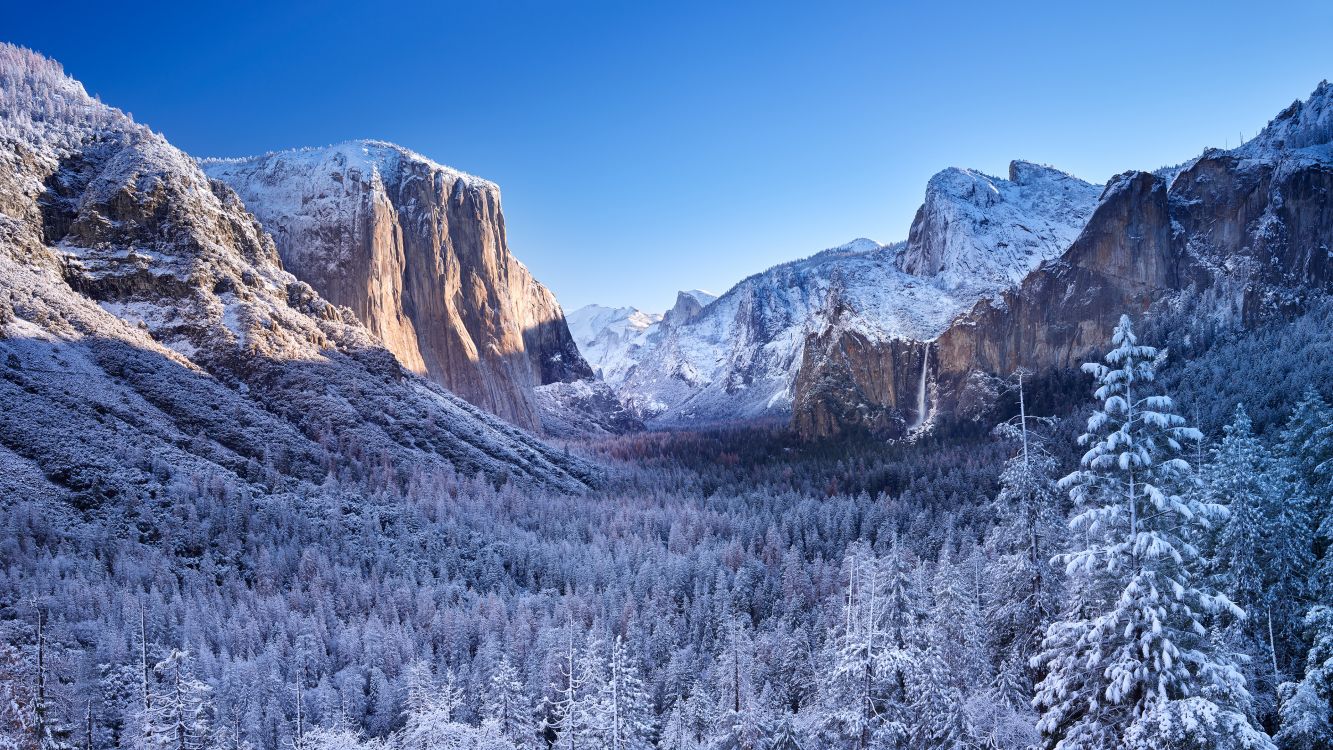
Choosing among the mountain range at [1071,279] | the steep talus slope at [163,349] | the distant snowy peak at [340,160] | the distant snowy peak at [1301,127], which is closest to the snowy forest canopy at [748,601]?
the steep talus slope at [163,349]

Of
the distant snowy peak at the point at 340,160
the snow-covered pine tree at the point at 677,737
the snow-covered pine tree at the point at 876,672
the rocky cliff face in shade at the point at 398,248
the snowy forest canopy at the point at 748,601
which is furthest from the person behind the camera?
the distant snowy peak at the point at 340,160

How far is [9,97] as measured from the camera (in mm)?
125750

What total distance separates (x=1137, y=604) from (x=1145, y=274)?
526 feet

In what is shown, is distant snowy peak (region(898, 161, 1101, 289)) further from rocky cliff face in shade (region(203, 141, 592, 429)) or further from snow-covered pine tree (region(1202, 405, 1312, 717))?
snow-covered pine tree (region(1202, 405, 1312, 717))

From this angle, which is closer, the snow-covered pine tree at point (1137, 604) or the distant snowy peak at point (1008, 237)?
the snow-covered pine tree at point (1137, 604)

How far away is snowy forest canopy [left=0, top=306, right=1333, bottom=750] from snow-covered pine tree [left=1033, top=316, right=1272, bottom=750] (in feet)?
0.24

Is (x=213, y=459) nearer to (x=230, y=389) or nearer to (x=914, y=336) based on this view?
(x=230, y=389)

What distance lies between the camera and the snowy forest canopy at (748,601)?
16.6 metres

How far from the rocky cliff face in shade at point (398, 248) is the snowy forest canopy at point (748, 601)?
66.3 m

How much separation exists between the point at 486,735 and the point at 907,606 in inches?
809

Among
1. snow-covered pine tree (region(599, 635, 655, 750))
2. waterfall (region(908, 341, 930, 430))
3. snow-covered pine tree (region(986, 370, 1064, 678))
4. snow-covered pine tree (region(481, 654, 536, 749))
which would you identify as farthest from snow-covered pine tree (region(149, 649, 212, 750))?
waterfall (region(908, 341, 930, 430))

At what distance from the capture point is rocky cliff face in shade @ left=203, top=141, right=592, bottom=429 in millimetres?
161000

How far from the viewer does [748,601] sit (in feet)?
226

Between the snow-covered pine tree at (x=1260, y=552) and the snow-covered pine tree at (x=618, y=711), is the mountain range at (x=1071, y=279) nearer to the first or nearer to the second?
the snow-covered pine tree at (x=1260, y=552)
